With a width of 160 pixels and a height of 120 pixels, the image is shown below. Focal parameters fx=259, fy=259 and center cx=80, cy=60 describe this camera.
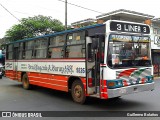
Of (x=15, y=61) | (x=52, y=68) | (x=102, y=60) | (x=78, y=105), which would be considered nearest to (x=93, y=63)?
(x=102, y=60)

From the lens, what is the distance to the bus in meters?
8.29

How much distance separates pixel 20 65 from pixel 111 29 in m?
7.83

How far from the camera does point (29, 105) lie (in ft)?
31.1

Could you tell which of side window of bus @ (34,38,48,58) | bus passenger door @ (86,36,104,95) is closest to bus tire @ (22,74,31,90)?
side window of bus @ (34,38,48,58)

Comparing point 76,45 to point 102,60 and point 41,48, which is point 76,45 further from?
point 41,48

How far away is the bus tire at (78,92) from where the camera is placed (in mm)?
9383

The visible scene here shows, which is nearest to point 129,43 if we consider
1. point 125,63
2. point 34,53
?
point 125,63

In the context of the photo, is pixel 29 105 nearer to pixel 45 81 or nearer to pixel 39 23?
pixel 45 81

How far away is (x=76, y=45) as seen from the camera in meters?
9.74

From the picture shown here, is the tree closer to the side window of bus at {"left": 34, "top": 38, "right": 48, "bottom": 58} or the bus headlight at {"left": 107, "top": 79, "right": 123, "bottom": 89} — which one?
the side window of bus at {"left": 34, "top": 38, "right": 48, "bottom": 58}

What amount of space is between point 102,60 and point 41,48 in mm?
4795

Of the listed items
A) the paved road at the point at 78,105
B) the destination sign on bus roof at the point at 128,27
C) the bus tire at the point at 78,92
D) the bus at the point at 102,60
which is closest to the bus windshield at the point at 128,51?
the bus at the point at 102,60

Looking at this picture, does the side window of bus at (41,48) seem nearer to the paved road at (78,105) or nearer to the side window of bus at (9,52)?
the paved road at (78,105)

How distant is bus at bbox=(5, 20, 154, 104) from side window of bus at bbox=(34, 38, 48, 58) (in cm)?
46
